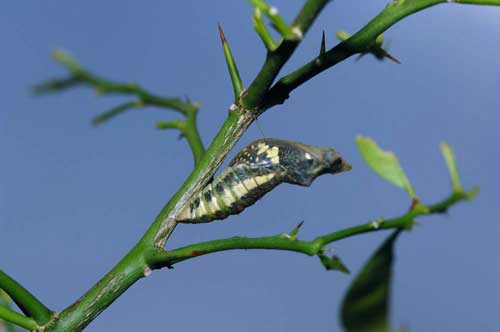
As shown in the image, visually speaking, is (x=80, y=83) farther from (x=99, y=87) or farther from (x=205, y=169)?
(x=205, y=169)

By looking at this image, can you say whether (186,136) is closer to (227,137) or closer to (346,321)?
(227,137)

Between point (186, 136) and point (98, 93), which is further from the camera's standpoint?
point (186, 136)

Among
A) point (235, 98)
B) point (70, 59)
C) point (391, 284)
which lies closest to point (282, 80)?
point (235, 98)

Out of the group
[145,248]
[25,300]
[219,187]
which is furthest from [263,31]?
[25,300]

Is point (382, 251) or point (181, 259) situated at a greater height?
point (181, 259)

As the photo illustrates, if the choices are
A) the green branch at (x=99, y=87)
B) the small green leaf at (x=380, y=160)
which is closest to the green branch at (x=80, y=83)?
the green branch at (x=99, y=87)

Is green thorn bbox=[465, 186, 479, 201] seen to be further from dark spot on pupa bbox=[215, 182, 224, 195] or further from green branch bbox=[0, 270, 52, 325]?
green branch bbox=[0, 270, 52, 325]
